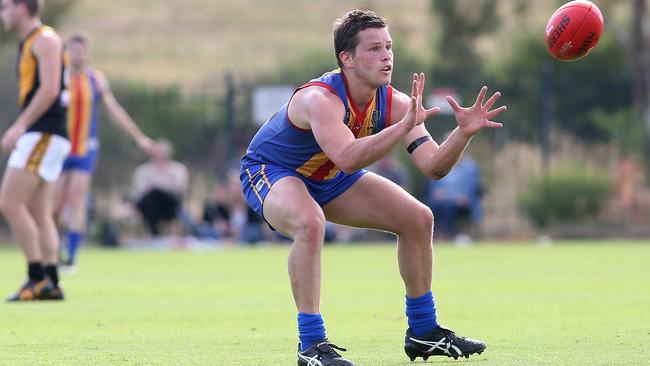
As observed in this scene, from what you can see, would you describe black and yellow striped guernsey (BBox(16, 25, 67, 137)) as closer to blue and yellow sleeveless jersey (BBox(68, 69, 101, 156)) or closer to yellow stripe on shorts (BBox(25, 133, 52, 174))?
yellow stripe on shorts (BBox(25, 133, 52, 174))

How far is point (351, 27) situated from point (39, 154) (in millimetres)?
4847

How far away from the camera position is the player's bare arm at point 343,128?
671cm

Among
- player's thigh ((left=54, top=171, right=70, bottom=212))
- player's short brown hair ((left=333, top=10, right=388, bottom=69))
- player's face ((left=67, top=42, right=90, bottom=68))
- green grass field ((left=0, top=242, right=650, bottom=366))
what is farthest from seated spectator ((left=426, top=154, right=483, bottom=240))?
player's short brown hair ((left=333, top=10, right=388, bottom=69))

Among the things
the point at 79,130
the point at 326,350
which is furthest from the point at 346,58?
the point at 79,130

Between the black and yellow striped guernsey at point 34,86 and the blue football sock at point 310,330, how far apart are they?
16.9 feet

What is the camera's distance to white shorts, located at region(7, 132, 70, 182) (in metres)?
11.3

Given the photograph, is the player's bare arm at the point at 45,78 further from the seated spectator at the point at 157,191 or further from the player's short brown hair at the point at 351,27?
the seated spectator at the point at 157,191

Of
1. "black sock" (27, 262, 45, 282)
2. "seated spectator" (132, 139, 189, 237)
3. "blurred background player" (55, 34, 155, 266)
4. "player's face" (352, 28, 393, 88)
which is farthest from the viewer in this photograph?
"seated spectator" (132, 139, 189, 237)

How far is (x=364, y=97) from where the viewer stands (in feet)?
24.1

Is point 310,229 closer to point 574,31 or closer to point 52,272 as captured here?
point 574,31

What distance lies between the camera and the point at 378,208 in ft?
24.5

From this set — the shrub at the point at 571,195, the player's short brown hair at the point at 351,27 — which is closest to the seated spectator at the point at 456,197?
the shrub at the point at 571,195

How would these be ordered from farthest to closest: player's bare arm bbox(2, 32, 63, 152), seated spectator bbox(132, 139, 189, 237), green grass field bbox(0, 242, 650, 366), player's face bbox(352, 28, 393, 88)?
seated spectator bbox(132, 139, 189, 237) < player's bare arm bbox(2, 32, 63, 152) < green grass field bbox(0, 242, 650, 366) < player's face bbox(352, 28, 393, 88)

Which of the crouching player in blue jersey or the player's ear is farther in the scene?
the player's ear
